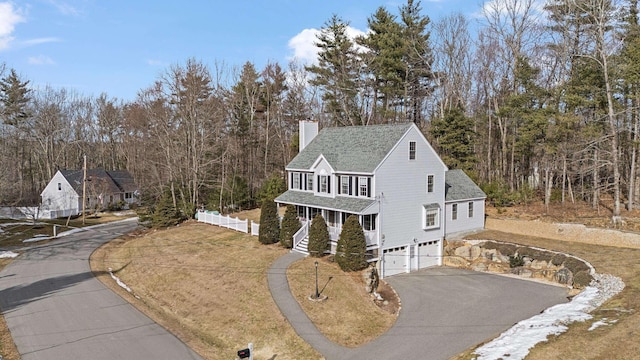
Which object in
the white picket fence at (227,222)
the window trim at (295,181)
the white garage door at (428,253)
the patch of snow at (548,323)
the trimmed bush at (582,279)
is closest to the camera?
the patch of snow at (548,323)

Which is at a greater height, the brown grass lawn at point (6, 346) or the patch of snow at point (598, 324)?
the patch of snow at point (598, 324)

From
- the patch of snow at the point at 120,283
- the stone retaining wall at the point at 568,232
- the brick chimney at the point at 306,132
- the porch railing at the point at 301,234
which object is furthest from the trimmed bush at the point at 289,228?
the stone retaining wall at the point at 568,232

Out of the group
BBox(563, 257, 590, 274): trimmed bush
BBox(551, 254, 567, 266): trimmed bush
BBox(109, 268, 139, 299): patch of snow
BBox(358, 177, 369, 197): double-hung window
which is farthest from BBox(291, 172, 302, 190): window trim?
BBox(563, 257, 590, 274): trimmed bush

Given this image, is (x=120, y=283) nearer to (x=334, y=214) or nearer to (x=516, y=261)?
(x=334, y=214)

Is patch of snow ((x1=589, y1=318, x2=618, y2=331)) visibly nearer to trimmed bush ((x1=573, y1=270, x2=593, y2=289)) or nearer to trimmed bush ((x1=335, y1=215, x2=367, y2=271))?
trimmed bush ((x1=573, y1=270, x2=593, y2=289))

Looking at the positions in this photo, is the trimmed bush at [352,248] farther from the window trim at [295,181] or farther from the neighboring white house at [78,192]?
the neighboring white house at [78,192]

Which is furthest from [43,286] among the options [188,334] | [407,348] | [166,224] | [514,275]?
[514,275]

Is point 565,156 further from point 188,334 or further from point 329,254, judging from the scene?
point 188,334

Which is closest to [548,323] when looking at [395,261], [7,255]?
[395,261]
